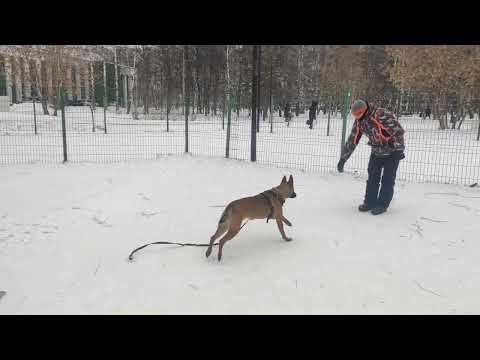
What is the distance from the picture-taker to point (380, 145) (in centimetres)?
528

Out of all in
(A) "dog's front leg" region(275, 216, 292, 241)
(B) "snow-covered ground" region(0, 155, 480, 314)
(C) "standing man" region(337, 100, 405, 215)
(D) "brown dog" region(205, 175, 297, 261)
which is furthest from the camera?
(C) "standing man" region(337, 100, 405, 215)

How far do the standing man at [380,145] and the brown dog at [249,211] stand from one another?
5.61 feet

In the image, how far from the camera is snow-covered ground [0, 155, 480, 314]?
3197mm

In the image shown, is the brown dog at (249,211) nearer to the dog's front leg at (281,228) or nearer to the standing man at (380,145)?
the dog's front leg at (281,228)

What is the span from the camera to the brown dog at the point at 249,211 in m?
3.89

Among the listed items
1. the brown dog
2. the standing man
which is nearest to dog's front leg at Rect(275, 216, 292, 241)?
the brown dog

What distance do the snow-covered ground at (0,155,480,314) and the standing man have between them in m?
0.35

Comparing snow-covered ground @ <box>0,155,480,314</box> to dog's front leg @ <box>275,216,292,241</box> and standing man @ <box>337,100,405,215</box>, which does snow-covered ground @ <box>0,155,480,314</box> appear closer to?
dog's front leg @ <box>275,216,292,241</box>

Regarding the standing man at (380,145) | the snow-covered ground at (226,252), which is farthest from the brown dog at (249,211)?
the standing man at (380,145)

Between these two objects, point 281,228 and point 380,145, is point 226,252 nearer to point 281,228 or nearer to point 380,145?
point 281,228

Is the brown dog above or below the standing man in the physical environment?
below

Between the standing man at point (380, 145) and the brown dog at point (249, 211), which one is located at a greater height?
the standing man at point (380, 145)

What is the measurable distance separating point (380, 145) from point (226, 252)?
9.20 feet

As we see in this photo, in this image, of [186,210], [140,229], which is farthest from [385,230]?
[140,229]
